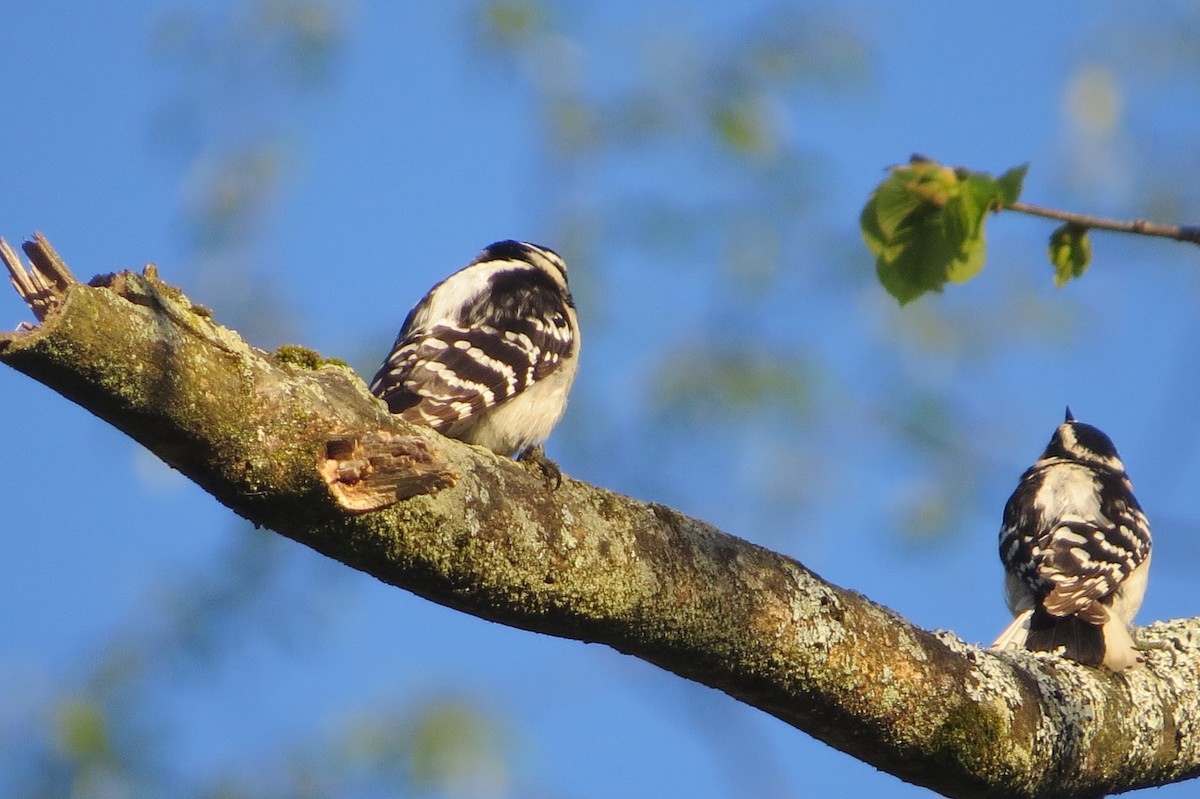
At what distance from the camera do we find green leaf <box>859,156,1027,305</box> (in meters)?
2.04

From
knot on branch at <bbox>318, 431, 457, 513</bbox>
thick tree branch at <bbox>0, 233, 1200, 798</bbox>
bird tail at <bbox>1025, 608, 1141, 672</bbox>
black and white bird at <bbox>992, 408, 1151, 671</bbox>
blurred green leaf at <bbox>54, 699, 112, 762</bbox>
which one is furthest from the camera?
blurred green leaf at <bbox>54, 699, 112, 762</bbox>

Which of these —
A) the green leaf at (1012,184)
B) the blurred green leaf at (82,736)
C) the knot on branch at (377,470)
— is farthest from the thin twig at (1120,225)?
the blurred green leaf at (82,736)

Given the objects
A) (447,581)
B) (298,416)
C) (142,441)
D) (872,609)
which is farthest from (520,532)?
(872,609)

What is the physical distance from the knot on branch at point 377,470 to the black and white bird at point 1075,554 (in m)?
2.96

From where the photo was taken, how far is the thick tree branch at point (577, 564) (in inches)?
85.3

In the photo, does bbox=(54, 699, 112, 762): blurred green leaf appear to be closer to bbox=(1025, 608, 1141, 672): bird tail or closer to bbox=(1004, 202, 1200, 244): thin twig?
bbox=(1025, 608, 1141, 672): bird tail

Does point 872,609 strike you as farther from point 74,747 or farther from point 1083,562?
point 74,747

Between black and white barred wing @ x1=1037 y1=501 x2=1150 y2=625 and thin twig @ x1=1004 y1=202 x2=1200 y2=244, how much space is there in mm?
3684

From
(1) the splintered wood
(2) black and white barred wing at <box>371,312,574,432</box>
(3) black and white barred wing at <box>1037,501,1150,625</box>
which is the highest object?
(3) black and white barred wing at <box>1037,501,1150,625</box>

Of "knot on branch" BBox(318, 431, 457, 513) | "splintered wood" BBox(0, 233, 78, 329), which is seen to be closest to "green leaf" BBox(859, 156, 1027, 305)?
"knot on branch" BBox(318, 431, 457, 513)

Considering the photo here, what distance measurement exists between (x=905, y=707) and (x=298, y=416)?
5.48 ft

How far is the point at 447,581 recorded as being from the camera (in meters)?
2.56

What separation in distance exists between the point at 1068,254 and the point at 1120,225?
0.33 metres

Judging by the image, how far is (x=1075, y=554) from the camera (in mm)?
5805
